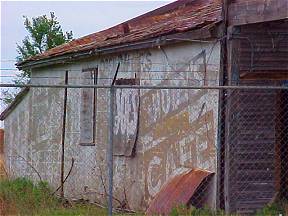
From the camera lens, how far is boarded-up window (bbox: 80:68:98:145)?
48.8 feet

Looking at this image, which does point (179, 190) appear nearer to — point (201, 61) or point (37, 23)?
point (201, 61)

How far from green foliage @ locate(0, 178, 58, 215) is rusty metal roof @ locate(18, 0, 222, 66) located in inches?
115

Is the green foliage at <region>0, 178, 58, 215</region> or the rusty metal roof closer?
the green foliage at <region>0, 178, 58, 215</region>

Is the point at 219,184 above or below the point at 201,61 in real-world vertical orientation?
below

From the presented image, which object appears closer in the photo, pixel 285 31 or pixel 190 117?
pixel 285 31

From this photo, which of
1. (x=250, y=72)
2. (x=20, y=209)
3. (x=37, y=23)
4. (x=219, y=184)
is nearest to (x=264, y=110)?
(x=250, y=72)

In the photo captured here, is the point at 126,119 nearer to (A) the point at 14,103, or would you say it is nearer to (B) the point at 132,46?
(B) the point at 132,46

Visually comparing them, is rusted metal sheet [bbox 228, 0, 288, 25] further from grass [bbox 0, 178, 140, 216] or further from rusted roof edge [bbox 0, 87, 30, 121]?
rusted roof edge [bbox 0, 87, 30, 121]

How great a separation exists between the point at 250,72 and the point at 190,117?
1351 mm

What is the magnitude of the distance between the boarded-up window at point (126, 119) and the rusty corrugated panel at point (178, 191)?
6.83 feet

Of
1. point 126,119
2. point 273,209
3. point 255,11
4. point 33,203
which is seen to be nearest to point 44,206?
point 33,203

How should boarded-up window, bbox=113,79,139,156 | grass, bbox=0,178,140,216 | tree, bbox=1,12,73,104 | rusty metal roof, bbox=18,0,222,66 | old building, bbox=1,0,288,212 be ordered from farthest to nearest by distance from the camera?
tree, bbox=1,12,73,104 < boarded-up window, bbox=113,79,139,156 < rusty metal roof, bbox=18,0,222,66 < grass, bbox=0,178,140,216 < old building, bbox=1,0,288,212

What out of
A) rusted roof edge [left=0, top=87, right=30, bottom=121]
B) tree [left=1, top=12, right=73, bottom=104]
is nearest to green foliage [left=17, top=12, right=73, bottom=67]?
tree [left=1, top=12, right=73, bottom=104]

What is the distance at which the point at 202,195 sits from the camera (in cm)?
1089
